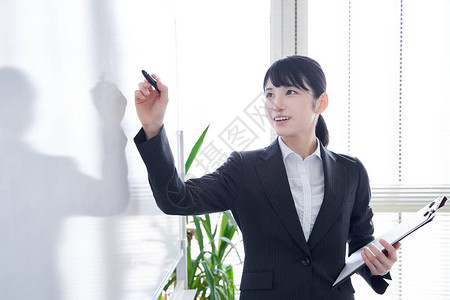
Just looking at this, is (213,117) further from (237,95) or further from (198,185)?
(198,185)

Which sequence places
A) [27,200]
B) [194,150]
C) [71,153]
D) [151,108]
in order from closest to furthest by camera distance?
→ [27,200] < [71,153] < [151,108] < [194,150]

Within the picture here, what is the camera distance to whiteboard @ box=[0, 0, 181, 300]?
0.44 m

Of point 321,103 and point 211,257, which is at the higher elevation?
point 321,103

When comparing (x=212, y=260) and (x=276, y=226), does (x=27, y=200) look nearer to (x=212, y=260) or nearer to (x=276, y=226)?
(x=276, y=226)

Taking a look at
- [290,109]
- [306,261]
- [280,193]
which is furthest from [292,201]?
[290,109]

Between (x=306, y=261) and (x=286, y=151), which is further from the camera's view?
(x=286, y=151)

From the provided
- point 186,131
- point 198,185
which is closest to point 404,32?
point 186,131

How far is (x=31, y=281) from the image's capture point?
47 cm

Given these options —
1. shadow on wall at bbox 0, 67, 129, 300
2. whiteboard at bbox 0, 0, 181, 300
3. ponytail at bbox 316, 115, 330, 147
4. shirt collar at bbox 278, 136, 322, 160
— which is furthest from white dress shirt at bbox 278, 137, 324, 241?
shadow on wall at bbox 0, 67, 129, 300

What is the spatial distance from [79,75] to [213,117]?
5.23 feet

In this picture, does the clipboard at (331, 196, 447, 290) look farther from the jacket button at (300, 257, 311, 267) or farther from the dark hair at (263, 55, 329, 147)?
the dark hair at (263, 55, 329, 147)

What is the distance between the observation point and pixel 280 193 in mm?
1139

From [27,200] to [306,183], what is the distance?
890 millimetres

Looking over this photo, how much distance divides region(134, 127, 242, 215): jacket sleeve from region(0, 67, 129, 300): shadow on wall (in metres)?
0.29
